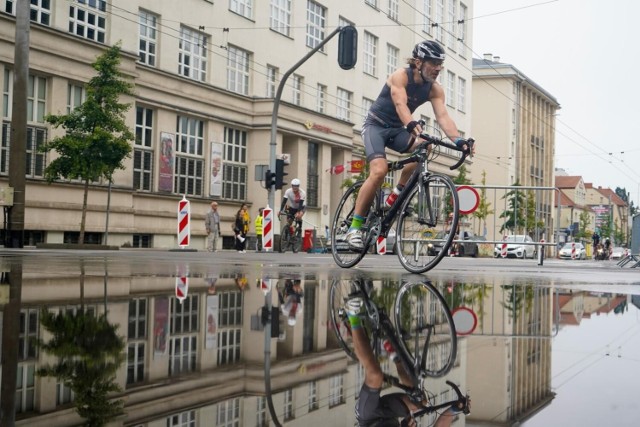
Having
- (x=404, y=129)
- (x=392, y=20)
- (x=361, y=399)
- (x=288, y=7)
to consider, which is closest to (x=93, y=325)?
(x=361, y=399)

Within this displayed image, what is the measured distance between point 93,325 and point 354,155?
44385 mm

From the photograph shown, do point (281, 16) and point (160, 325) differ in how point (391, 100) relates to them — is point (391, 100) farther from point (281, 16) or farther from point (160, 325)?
point (281, 16)

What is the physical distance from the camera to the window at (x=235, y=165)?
36625 mm

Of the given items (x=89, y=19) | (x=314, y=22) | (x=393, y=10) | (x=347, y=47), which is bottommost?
(x=347, y=47)

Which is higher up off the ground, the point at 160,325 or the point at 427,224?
the point at 427,224

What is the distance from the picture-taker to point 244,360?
2645 mm

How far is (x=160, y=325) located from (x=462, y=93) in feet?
210

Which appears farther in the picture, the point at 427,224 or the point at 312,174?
the point at 312,174

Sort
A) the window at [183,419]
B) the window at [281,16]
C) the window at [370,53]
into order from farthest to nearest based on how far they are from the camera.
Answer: the window at [370,53] < the window at [281,16] < the window at [183,419]

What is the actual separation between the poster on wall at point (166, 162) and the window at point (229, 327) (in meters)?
27.3

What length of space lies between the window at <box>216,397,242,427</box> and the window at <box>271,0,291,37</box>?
3948cm

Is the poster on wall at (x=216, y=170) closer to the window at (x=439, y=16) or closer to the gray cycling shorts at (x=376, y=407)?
the window at (x=439, y=16)

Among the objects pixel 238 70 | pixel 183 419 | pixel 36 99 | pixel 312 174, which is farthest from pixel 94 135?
pixel 183 419

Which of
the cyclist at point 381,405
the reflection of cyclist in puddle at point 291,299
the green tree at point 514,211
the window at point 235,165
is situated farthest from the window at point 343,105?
the cyclist at point 381,405
